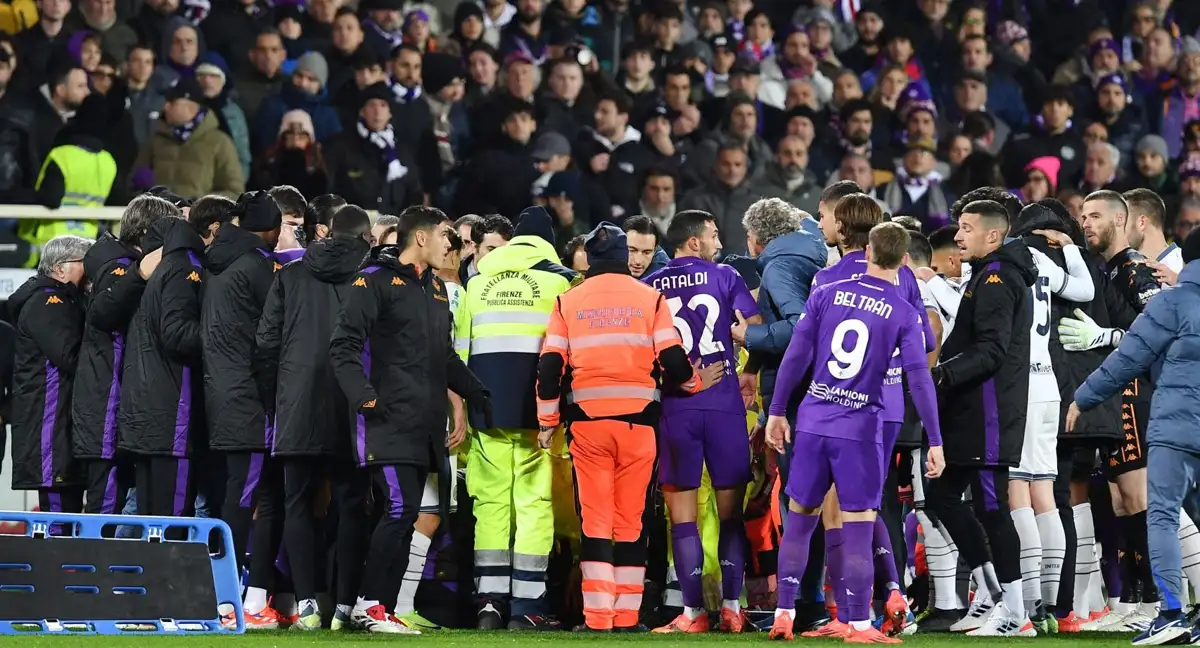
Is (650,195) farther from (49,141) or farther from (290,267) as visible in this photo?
(290,267)

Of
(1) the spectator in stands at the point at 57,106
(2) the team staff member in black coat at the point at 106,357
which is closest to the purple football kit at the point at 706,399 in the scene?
(2) the team staff member in black coat at the point at 106,357

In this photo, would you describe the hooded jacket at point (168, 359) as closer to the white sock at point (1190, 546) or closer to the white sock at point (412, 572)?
the white sock at point (412, 572)

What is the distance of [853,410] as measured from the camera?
25.5 ft

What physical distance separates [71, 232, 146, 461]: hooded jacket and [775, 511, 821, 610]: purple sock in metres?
3.80

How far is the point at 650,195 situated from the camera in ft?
49.7

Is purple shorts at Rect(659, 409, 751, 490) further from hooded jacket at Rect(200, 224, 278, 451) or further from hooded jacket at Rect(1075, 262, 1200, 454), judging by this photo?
hooded jacket at Rect(200, 224, 278, 451)

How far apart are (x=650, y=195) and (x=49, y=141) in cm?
490

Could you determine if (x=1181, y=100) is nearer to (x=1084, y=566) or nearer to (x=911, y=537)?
(x=911, y=537)

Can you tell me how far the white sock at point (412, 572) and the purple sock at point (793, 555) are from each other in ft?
6.69

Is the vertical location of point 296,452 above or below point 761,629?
above

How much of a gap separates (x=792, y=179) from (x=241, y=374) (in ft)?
25.4

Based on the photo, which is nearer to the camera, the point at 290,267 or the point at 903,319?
the point at 903,319

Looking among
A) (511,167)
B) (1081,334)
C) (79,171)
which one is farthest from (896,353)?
(79,171)

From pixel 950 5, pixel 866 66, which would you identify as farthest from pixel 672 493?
pixel 950 5
